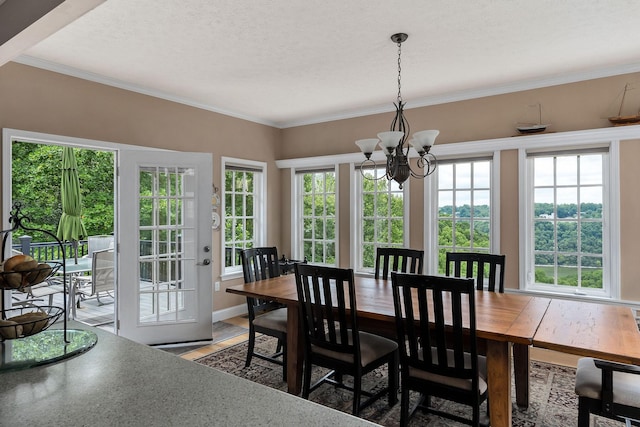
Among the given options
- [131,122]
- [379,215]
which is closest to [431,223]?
[379,215]

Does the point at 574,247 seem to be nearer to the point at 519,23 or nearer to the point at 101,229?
the point at 519,23

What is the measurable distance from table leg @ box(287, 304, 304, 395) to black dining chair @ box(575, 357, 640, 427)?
1.73m

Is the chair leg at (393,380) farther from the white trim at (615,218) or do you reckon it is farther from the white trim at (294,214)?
the white trim at (294,214)

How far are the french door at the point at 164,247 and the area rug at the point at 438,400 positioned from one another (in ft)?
2.08

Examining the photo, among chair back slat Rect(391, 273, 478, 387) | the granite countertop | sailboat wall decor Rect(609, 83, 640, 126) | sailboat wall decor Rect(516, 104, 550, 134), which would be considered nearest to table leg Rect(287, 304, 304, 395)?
chair back slat Rect(391, 273, 478, 387)

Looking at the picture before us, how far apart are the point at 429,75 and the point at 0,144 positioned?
147 inches

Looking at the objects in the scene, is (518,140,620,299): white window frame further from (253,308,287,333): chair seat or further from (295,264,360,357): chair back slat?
(253,308,287,333): chair seat

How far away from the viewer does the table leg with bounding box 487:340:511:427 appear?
6.73ft

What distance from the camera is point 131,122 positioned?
3.90 metres

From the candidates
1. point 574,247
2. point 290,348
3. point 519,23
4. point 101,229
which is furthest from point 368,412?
point 101,229

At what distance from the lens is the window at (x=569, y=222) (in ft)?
11.8

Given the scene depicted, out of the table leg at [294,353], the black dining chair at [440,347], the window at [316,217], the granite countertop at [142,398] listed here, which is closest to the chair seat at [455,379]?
the black dining chair at [440,347]

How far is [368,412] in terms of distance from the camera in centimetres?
266

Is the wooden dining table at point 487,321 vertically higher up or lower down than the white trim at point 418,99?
lower down
